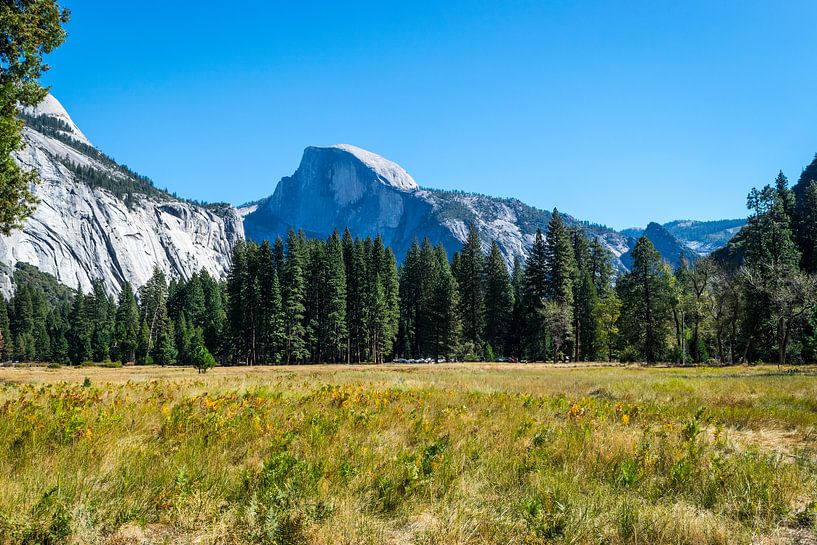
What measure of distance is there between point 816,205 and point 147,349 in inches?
4304

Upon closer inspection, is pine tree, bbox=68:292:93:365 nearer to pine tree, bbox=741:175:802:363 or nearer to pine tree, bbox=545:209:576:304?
pine tree, bbox=545:209:576:304

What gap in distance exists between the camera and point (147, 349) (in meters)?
79.6

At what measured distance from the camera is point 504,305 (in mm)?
67062

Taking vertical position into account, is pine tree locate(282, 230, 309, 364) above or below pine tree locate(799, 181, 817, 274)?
below

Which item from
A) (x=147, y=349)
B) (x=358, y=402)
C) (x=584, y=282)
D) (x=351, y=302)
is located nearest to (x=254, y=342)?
(x=351, y=302)

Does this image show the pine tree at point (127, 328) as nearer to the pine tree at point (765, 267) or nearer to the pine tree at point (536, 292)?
the pine tree at point (536, 292)

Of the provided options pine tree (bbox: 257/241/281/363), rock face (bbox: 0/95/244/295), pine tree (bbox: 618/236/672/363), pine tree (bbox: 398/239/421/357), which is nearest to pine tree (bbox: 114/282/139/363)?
pine tree (bbox: 257/241/281/363)

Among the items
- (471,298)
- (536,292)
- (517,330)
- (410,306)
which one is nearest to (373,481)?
(536,292)

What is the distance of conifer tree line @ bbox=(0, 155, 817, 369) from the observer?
45938 mm

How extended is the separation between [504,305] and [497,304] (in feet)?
3.52

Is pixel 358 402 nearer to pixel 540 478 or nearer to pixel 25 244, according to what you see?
pixel 540 478

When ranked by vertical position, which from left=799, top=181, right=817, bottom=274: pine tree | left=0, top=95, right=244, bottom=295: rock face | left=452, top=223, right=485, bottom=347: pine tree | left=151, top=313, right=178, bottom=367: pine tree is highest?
left=0, top=95, right=244, bottom=295: rock face

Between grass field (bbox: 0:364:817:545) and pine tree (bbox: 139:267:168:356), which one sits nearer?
grass field (bbox: 0:364:817:545)

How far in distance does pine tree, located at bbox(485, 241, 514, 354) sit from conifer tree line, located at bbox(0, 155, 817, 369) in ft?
0.57
